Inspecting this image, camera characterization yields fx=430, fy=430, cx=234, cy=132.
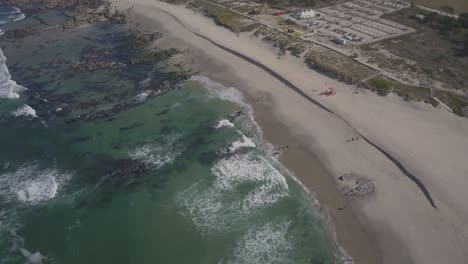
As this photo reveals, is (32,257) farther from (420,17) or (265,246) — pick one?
(420,17)

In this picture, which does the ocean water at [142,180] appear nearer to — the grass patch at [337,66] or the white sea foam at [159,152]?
the white sea foam at [159,152]

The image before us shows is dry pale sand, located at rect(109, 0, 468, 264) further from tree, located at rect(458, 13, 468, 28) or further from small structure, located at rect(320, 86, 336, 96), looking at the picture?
tree, located at rect(458, 13, 468, 28)

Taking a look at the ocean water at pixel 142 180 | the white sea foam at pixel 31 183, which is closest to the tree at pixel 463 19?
the ocean water at pixel 142 180

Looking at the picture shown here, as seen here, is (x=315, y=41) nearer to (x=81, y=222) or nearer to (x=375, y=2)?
(x=375, y=2)

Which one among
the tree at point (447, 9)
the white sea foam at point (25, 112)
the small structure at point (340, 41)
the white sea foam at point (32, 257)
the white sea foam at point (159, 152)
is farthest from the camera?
the tree at point (447, 9)

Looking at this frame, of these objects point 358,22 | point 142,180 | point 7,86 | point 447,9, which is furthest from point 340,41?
point 7,86

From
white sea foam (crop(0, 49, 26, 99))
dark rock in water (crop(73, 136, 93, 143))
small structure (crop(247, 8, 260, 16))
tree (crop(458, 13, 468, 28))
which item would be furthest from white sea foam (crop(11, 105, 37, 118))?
tree (crop(458, 13, 468, 28))
